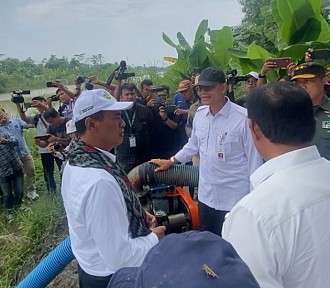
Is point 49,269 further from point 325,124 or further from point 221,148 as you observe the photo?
point 325,124

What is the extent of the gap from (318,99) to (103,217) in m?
2.09

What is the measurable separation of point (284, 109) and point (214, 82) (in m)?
1.74

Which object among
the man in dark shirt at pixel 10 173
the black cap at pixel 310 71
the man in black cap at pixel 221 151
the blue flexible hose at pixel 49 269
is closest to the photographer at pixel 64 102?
the man in dark shirt at pixel 10 173

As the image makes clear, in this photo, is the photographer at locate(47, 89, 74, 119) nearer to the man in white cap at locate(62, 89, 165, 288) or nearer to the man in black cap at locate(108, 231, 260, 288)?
the man in white cap at locate(62, 89, 165, 288)

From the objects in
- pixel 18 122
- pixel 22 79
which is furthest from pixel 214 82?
pixel 22 79

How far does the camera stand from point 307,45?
445 centimetres

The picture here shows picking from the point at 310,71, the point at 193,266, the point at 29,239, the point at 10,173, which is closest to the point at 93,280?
the point at 193,266

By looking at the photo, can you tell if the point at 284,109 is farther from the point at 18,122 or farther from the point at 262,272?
the point at 18,122

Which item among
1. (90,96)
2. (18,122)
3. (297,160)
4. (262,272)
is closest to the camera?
(262,272)

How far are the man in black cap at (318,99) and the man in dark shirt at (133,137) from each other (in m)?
2.17

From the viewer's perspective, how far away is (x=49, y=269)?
3.24 meters

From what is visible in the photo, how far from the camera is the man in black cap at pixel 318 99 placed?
9.43 feet

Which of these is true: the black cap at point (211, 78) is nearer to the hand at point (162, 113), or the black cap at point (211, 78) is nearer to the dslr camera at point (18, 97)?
the hand at point (162, 113)

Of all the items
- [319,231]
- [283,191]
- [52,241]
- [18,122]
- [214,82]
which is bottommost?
[52,241]
